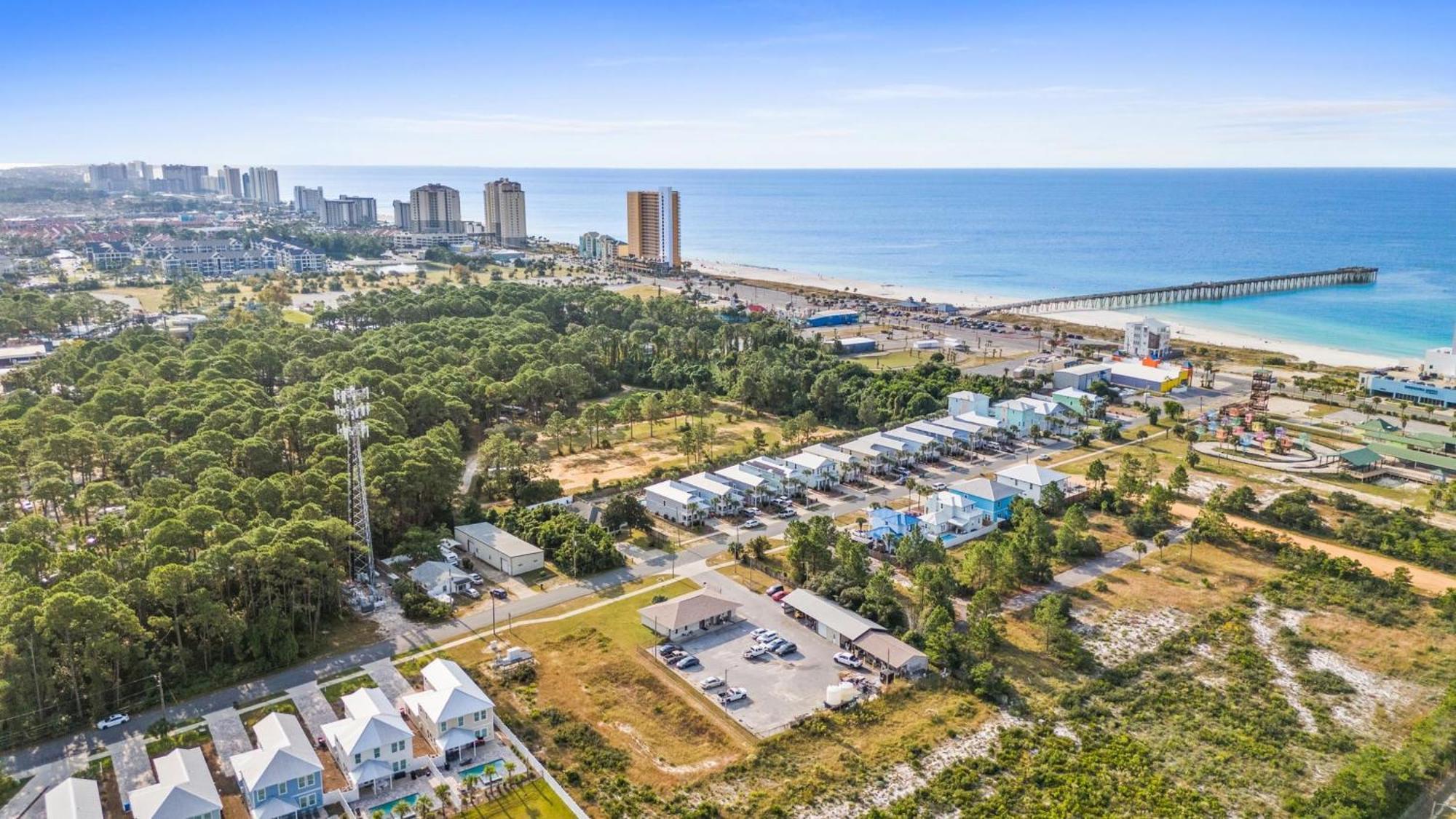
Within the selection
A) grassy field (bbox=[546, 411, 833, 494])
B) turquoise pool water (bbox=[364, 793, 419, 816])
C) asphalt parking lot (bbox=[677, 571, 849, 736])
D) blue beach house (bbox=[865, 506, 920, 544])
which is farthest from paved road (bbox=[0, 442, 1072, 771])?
grassy field (bbox=[546, 411, 833, 494])

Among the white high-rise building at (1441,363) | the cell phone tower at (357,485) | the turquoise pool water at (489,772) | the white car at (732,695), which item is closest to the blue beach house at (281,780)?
the turquoise pool water at (489,772)

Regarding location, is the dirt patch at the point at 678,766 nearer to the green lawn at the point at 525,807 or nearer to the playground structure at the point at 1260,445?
the green lawn at the point at 525,807

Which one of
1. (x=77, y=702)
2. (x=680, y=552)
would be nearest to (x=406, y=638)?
(x=77, y=702)

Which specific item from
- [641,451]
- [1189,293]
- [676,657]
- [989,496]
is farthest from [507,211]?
[676,657]

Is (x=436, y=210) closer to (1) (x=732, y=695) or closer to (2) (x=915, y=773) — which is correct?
(1) (x=732, y=695)

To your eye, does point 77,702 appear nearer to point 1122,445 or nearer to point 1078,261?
point 1122,445
